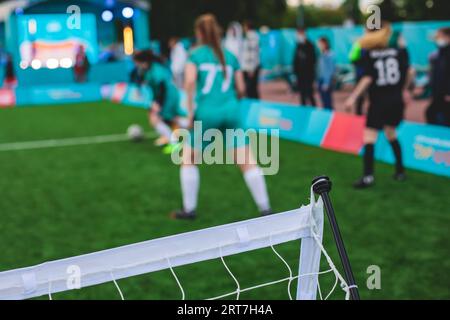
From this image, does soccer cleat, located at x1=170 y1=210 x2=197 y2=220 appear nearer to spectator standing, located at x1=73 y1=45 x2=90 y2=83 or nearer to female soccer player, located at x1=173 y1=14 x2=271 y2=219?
female soccer player, located at x1=173 y1=14 x2=271 y2=219

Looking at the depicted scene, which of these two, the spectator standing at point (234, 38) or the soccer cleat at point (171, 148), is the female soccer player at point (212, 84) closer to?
the soccer cleat at point (171, 148)

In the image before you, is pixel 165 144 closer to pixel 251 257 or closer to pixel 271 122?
pixel 271 122

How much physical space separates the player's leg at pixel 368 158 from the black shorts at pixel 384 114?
102mm

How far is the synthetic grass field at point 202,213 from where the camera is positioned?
178 inches

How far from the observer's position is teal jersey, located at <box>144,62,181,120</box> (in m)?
9.72

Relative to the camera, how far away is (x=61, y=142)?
39.1 ft

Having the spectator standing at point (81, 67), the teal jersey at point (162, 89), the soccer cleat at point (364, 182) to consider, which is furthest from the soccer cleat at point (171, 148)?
the spectator standing at point (81, 67)

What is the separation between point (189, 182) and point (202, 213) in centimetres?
52

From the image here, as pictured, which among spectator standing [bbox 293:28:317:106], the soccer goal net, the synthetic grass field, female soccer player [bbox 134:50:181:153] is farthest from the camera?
spectator standing [bbox 293:28:317:106]

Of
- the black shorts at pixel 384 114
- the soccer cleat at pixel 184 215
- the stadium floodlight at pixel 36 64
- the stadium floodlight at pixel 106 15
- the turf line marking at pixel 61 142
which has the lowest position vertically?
the turf line marking at pixel 61 142

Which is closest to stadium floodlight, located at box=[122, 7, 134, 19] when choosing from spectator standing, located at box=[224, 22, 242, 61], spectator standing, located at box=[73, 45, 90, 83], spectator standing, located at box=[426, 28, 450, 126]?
spectator standing, located at box=[73, 45, 90, 83]

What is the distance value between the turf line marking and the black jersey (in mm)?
6197

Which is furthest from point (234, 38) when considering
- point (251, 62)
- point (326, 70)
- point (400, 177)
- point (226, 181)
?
point (400, 177)

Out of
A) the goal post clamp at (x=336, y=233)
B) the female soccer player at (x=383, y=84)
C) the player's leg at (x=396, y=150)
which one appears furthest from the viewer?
the player's leg at (x=396, y=150)
